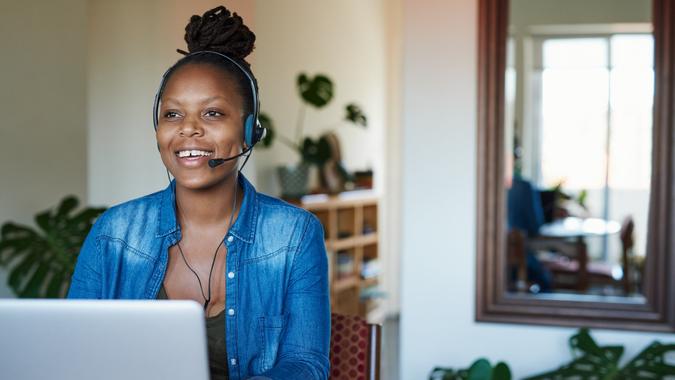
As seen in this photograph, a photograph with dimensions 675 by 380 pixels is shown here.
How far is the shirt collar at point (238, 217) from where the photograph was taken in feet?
4.59

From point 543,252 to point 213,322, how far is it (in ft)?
7.36

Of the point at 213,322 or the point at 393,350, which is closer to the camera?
the point at 213,322

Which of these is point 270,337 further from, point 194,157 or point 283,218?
point 194,157

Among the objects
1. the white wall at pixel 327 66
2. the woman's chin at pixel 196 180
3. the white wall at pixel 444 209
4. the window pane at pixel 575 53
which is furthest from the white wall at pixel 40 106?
the woman's chin at pixel 196 180

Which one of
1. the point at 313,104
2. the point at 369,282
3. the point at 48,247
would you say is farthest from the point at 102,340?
the point at 369,282

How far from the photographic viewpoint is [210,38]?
137cm

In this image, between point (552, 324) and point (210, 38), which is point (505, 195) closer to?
point (552, 324)

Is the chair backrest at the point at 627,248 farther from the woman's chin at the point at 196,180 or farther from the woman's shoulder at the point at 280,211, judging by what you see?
the woman's chin at the point at 196,180

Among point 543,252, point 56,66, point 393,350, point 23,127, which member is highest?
point 56,66

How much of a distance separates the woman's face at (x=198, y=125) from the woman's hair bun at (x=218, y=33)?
0.14ft

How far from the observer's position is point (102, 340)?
3.23 feet

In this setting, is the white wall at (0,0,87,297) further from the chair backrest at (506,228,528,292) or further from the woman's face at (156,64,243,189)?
the woman's face at (156,64,243,189)

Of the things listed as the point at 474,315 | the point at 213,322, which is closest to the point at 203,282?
the point at 213,322

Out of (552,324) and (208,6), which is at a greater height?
(208,6)
